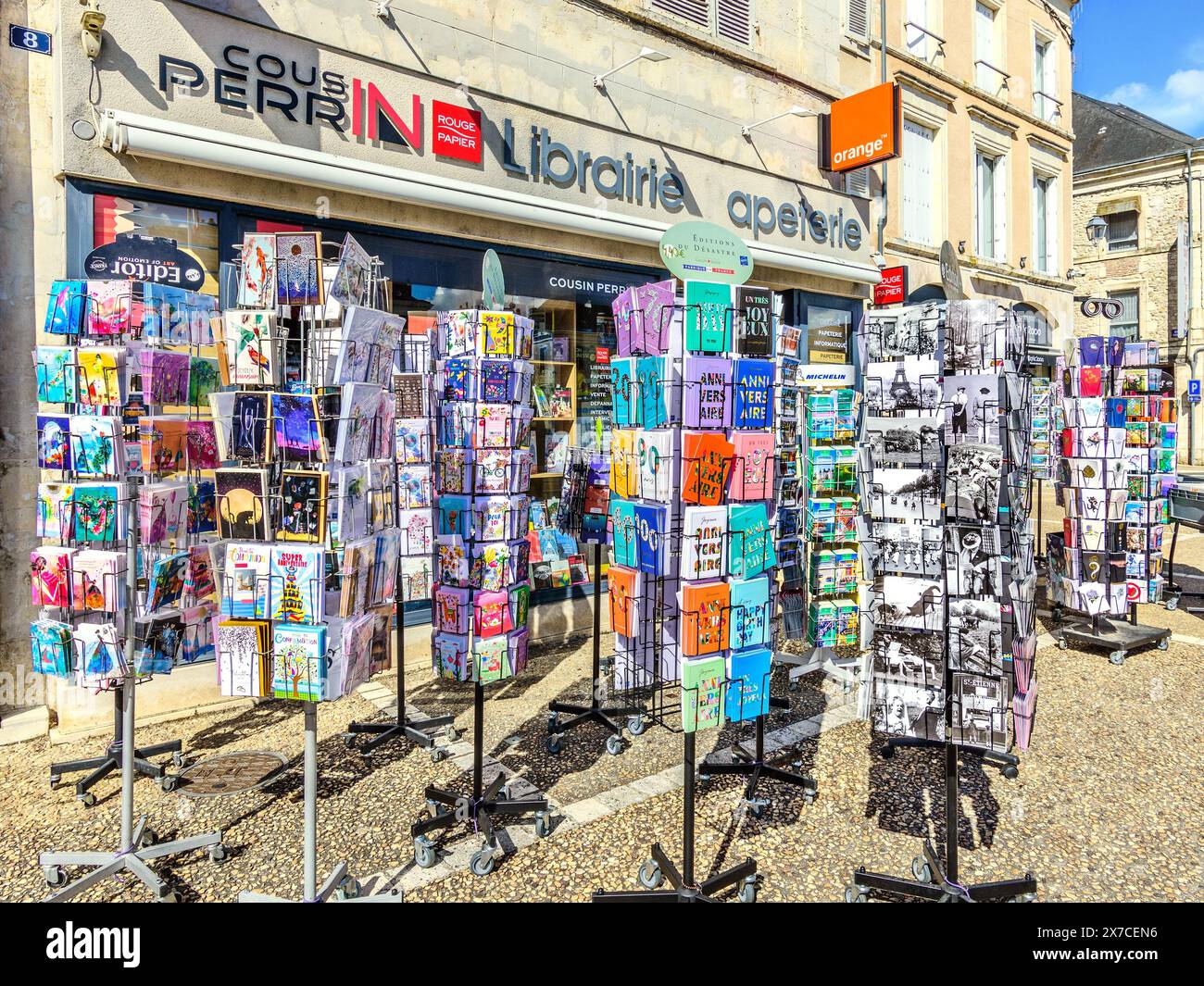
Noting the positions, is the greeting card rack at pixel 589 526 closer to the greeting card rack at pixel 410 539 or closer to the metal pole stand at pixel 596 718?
the metal pole stand at pixel 596 718

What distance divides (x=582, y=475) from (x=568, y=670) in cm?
213

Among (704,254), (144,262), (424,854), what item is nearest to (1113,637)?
(704,254)

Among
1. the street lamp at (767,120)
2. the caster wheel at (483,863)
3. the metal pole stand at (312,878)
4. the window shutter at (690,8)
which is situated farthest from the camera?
the street lamp at (767,120)

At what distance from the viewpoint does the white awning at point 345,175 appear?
17.5 ft

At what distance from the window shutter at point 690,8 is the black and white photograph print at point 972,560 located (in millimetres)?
8117

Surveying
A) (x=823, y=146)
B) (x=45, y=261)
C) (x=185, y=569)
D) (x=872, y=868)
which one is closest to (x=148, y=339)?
(x=185, y=569)

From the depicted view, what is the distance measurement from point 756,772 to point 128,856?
10.6 ft

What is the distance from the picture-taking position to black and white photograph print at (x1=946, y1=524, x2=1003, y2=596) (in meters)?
3.14

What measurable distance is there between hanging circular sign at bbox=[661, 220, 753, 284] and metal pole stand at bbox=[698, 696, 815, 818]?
8.01ft

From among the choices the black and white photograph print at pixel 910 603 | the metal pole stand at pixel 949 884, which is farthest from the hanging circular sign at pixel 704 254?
the metal pole stand at pixel 949 884

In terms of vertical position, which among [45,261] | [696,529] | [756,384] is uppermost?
[45,261]

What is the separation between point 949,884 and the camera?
125 inches
